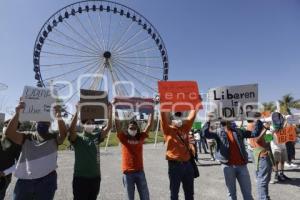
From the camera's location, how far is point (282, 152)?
9812 mm

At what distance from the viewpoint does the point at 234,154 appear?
221 inches

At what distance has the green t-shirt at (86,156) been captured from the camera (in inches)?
189

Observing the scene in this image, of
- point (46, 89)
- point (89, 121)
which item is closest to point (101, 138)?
point (89, 121)

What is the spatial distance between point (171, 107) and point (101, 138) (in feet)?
4.28

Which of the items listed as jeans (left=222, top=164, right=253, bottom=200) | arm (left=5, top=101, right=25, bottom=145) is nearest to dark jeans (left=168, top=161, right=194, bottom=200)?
jeans (left=222, top=164, right=253, bottom=200)

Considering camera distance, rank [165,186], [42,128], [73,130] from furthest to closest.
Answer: [165,186], [73,130], [42,128]

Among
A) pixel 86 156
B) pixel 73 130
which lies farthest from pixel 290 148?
pixel 73 130

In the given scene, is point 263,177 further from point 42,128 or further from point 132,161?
point 42,128

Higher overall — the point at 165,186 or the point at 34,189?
the point at 34,189

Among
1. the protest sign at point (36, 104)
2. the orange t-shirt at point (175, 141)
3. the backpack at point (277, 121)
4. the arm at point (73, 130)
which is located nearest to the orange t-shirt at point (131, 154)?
the orange t-shirt at point (175, 141)

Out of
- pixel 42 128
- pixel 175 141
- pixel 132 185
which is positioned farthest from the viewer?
pixel 175 141

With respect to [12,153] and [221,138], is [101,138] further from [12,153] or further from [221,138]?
[221,138]

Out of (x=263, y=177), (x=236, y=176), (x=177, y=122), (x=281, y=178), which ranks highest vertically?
(x=177, y=122)

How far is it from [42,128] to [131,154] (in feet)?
4.92
